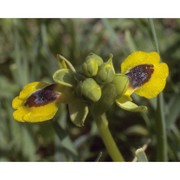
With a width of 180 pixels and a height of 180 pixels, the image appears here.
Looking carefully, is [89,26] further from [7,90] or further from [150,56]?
[150,56]

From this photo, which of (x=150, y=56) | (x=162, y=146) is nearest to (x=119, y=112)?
(x=162, y=146)

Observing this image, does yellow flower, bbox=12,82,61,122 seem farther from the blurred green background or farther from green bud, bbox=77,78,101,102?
the blurred green background

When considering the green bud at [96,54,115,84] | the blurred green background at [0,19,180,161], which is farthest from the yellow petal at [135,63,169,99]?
the blurred green background at [0,19,180,161]

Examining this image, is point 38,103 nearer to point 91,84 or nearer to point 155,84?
point 91,84

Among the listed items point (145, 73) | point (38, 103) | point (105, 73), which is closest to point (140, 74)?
point (145, 73)

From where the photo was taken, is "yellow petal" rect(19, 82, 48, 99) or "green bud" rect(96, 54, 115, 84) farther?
"yellow petal" rect(19, 82, 48, 99)

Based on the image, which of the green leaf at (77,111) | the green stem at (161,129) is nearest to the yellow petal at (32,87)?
the green leaf at (77,111)
